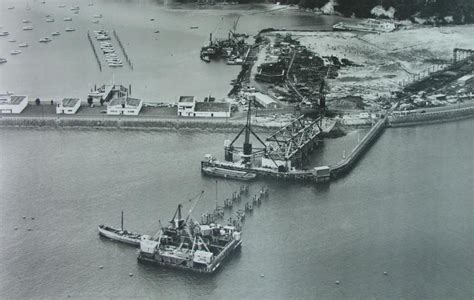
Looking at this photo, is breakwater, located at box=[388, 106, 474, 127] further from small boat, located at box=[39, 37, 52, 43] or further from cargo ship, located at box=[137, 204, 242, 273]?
small boat, located at box=[39, 37, 52, 43]

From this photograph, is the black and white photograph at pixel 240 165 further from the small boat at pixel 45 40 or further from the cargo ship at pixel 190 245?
the small boat at pixel 45 40

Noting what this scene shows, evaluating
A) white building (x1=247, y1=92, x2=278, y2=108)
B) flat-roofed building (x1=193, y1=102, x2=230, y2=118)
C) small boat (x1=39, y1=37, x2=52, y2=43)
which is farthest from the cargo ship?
small boat (x1=39, y1=37, x2=52, y2=43)

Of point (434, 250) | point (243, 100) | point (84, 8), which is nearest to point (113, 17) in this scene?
point (84, 8)

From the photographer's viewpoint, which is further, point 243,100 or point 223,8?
point 223,8

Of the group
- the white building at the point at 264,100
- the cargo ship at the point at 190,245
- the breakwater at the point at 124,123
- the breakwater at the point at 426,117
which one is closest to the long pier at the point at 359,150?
the breakwater at the point at 426,117

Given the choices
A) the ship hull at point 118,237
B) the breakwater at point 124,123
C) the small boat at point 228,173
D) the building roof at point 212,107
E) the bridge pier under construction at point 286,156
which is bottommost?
the ship hull at point 118,237

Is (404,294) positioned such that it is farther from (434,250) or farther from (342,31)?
(342,31)
